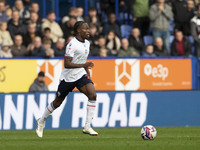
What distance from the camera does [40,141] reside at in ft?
39.0

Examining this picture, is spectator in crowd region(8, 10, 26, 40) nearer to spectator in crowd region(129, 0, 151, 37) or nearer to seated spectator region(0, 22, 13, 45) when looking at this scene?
seated spectator region(0, 22, 13, 45)

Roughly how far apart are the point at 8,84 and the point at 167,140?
827cm

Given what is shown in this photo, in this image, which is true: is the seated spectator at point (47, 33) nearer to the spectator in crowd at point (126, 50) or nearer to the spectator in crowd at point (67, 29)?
the spectator in crowd at point (67, 29)

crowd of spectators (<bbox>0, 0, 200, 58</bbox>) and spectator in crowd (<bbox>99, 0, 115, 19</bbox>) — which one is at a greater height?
spectator in crowd (<bbox>99, 0, 115, 19</bbox>)

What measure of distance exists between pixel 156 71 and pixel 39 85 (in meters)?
4.33

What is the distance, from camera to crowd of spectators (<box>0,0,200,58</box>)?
19.6 metres

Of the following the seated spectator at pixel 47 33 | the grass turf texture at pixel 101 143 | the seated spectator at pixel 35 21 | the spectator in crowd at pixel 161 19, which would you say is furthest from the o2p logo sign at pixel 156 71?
the grass turf texture at pixel 101 143

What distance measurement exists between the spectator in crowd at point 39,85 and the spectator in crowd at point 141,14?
18.6 ft

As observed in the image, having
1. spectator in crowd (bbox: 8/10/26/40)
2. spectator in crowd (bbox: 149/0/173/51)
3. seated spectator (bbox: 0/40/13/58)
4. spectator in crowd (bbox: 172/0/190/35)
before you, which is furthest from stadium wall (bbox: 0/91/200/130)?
spectator in crowd (bbox: 172/0/190/35)

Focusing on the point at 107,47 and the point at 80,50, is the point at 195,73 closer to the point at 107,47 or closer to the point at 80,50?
the point at 107,47

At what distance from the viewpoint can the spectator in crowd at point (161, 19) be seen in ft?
70.6

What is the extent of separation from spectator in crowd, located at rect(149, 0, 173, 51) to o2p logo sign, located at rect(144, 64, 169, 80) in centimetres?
149

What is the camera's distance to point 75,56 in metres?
12.6

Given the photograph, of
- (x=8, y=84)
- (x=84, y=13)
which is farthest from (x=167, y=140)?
(x=84, y=13)
